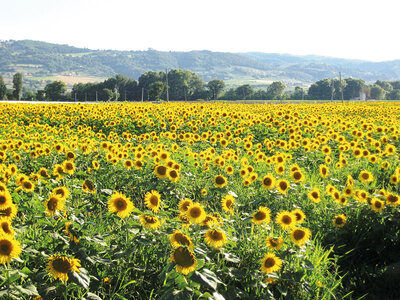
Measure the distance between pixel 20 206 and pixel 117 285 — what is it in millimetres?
1789

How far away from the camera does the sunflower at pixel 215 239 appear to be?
2.60 m

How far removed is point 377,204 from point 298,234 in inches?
62.5

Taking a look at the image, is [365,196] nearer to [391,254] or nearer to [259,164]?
[391,254]

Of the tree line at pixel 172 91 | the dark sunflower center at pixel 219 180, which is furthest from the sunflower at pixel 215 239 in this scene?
the tree line at pixel 172 91

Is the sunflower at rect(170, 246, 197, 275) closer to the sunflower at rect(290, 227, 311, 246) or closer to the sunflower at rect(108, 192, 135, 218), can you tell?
the sunflower at rect(108, 192, 135, 218)

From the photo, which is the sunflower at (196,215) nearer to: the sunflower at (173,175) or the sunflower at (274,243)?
the sunflower at (274,243)

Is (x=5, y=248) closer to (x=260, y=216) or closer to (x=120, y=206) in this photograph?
(x=120, y=206)

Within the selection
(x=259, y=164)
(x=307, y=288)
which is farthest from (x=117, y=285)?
(x=259, y=164)

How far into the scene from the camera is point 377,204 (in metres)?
4.03

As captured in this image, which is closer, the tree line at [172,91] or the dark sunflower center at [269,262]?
the dark sunflower center at [269,262]

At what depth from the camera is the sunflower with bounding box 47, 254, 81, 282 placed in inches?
88.1

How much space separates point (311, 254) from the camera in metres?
3.67

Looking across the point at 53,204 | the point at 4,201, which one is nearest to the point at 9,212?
the point at 4,201

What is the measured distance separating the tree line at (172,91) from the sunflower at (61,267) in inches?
3377
